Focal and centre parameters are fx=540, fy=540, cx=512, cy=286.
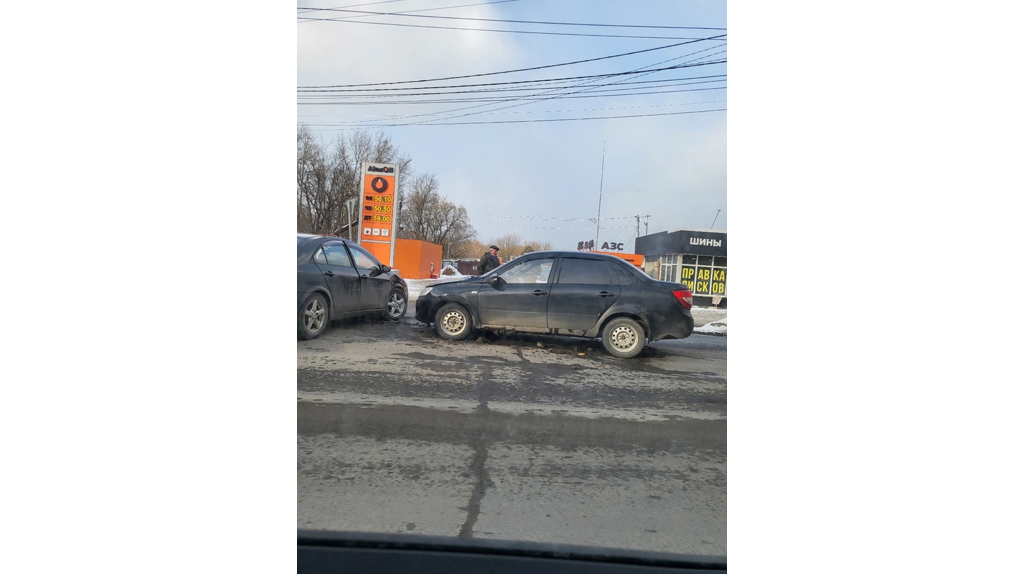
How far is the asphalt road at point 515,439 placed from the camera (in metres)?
1.75

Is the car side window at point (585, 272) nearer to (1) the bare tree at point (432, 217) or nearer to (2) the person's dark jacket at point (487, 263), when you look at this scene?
(2) the person's dark jacket at point (487, 263)

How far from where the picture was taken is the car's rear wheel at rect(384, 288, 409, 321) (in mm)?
2053

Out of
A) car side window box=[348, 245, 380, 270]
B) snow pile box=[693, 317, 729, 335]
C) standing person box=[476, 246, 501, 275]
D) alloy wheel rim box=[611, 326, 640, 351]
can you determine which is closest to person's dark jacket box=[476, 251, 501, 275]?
standing person box=[476, 246, 501, 275]

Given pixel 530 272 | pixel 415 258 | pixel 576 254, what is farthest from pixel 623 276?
pixel 415 258

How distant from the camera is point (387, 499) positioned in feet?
5.81

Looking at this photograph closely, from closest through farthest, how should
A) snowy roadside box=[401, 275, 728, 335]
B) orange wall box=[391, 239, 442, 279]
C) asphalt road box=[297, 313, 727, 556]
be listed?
asphalt road box=[297, 313, 727, 556]
snowy roadside box=[401, 275, 728, 335]
orange wall box=[391, 239, 442, 279]

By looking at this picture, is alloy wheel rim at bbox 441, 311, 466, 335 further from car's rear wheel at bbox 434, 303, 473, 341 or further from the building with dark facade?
the building with dark facade

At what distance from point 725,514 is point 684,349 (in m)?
0.56

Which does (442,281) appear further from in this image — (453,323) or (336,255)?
(336,255)

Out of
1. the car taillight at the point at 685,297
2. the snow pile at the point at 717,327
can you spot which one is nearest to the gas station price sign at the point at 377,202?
the car taillight at the point at 685,297

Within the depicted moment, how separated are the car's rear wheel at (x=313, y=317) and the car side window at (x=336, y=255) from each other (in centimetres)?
13

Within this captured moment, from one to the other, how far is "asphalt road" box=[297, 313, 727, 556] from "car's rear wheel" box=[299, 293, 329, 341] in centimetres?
3

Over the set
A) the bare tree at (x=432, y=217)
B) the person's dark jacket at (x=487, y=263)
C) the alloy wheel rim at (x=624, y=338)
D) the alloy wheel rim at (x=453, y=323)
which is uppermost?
the bare tree at (x=432, y=217)

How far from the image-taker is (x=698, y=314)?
6.37ft
